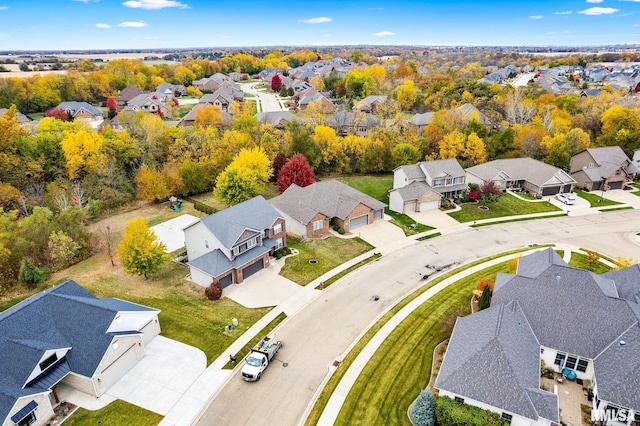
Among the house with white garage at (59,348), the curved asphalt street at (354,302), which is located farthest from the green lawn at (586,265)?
the house with white garage at (59,348)

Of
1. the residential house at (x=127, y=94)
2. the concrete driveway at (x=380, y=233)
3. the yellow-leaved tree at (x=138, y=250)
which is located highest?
the residential house at (x=127, y=94)

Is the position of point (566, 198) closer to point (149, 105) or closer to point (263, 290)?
point (263, 290)

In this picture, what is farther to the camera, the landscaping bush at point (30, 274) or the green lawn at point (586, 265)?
the green lawn at point (586, 265)

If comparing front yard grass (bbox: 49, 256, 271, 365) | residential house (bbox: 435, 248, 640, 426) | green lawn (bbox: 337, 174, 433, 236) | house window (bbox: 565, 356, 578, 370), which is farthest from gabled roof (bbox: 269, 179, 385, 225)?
house window (bbox: 565, 356, 578, 370)

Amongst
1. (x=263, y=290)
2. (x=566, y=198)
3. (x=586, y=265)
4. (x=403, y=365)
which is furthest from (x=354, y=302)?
(x=566, y=198)

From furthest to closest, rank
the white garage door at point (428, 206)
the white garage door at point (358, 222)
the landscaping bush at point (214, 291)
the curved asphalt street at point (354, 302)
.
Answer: the white garage door at point (428, 206) < the white garage door at point (358, 222) < the landscaping bush at point (214, 291) < the curved asphalt street at point (354, 302)

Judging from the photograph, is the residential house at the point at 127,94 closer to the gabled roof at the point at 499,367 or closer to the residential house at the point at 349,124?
the residential house at the point at 349,124
